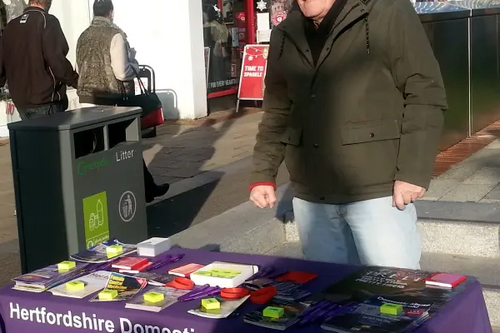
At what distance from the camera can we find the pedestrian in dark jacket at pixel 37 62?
272 inches

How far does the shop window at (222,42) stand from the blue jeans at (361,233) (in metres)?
10.3

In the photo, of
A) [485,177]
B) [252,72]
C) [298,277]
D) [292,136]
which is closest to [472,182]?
[485,177]

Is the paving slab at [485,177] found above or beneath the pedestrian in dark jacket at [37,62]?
beneath

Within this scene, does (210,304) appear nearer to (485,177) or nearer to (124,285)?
(124,285)

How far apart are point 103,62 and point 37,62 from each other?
0.55 m

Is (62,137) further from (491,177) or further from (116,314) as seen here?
(491,177)

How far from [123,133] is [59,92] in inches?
70.6

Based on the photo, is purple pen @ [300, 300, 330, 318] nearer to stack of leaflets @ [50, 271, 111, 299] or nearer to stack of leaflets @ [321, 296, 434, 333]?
stack of leaflets @ [321, 296, 434, 333]

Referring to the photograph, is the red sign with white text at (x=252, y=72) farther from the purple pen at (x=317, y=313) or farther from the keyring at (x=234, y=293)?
the purple pen at (x=317, y=313)

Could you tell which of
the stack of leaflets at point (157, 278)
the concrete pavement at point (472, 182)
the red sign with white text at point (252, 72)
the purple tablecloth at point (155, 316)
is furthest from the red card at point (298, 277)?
the red sign with white text at point (252, 72)

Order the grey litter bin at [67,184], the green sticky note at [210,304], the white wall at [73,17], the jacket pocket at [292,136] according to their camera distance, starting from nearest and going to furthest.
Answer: the green sticky note at [210,304] < the jacket pocket at [292,136] < the grey litter bin at [67,184] < the white wall at [73,17]

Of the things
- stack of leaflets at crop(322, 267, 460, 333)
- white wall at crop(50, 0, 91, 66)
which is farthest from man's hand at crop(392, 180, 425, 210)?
white wall at crop(50, 0, 91, 66)

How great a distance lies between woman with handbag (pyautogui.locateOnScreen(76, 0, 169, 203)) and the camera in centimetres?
688

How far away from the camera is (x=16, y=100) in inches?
277
